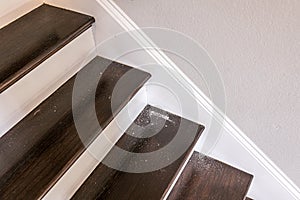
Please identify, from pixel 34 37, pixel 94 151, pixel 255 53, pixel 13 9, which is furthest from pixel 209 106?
pixel 13 9

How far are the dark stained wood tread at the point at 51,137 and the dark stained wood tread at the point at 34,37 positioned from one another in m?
0.18

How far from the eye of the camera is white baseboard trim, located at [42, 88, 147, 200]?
1.08 m

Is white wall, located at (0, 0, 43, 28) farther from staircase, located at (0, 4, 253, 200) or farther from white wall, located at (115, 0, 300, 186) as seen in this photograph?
white wall, located at (115, 0, 300, 186)

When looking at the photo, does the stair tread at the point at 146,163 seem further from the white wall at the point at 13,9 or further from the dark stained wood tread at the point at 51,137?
the white wall at the point at 13,9

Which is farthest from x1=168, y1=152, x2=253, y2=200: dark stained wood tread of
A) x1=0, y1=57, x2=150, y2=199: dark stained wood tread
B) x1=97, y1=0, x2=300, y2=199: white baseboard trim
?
x1=0, y1=57, x2=150, y2=199: dark stained wood tread

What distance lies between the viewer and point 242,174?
142 centimetres

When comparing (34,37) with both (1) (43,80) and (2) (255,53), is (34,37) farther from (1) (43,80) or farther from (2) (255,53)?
(2) (255,53)

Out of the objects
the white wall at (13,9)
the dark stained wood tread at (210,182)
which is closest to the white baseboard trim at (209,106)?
the dark stained wood tread at (210,182)

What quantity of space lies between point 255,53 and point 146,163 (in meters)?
0.62

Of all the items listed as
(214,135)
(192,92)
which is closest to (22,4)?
(192,92)

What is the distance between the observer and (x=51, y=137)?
1.15 m

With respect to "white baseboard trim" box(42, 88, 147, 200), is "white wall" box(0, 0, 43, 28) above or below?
above

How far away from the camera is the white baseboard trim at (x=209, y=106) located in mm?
1311

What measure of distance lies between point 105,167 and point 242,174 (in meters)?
0.63
